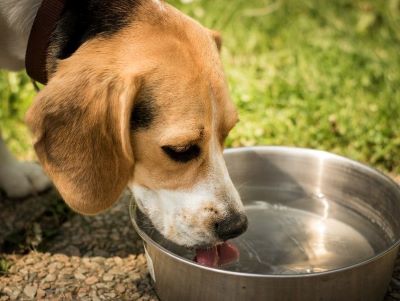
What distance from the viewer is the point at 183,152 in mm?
3070

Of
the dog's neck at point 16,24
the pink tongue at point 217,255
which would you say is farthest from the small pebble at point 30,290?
the dog's neck at point 16,24

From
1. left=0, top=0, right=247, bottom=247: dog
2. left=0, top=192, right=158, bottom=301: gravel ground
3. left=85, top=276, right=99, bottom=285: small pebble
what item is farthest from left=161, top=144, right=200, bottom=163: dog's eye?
left=85, top=276, right=99, bottom=285: small pebble

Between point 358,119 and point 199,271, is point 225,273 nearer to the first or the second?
point 199,271

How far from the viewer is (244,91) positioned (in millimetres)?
5414

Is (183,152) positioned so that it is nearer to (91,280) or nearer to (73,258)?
(91,280)

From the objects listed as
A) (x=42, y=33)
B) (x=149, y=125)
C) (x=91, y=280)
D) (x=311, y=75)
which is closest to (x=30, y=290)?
(x=91, y=280)

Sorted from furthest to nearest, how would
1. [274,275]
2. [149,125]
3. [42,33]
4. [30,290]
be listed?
[30,290], [42,33], [149,125], [274,275]

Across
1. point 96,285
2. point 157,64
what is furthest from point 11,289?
point 157,64

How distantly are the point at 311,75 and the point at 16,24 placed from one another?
3.09m

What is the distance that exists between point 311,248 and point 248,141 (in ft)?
4.68

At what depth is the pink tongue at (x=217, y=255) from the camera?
10.6 ft

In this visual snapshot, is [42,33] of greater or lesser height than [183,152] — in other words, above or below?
above

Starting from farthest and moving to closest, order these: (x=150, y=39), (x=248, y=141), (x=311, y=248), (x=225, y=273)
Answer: (x=248, y=141) < (x=311, y=248) < (x=150, y=39) < (x=225, y=273)

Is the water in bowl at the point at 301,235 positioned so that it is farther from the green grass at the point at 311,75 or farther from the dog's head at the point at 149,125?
the green grass at the point at 311,75
